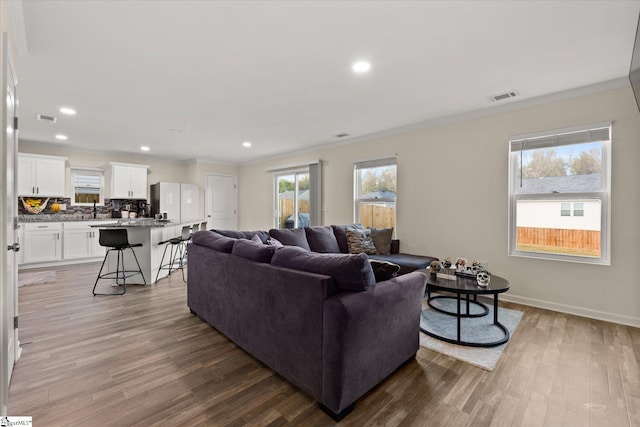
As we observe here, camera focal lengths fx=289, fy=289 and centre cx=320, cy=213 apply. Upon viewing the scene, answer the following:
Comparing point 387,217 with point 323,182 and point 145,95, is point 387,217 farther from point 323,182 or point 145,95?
point 145,95

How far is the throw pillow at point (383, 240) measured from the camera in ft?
14.8

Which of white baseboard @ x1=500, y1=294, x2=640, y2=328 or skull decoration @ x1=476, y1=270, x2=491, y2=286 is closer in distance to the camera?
skull decoration @ x1=476, y1=270, x2=491, y2=286

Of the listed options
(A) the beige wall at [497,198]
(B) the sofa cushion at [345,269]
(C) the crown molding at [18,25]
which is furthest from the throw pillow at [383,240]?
(C) the crown molding at [18,25]

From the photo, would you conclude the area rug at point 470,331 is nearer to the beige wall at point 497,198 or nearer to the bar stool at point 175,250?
the beige wall at point 497,198

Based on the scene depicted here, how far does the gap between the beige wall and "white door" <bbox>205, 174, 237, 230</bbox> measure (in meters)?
3.99

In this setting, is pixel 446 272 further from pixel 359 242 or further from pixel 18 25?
pixel 18 25

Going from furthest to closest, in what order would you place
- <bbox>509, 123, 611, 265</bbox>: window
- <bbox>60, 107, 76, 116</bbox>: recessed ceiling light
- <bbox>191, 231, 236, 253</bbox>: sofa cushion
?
<bbox>60, 107, 76, 116</bbox>: recessed ceiling light, <bbox>509, 123, 611, 265</bbox>: window, <bbox>191, 231, 236, 253</bbox>: sofa cushion

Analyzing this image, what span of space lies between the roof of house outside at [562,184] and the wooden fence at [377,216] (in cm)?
188

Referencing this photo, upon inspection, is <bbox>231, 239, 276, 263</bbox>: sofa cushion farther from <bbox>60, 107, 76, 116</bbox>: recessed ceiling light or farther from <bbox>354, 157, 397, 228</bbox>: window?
<bbox>60, 107, 76, 116</bbox>: recessed ceiling light

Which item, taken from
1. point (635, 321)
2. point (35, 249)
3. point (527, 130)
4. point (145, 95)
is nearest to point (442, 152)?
point (527, 130)

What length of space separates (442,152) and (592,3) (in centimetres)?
244

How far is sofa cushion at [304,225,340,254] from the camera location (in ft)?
14.1

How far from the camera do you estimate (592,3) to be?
75.9 inches

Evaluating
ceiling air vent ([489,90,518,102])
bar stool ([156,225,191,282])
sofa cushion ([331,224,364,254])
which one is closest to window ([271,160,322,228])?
sofa cushion ([331,224,364,254])
